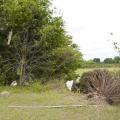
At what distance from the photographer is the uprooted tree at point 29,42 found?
1603cm

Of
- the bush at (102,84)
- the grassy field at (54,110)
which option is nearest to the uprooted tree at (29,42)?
the grassy field at (54,110)

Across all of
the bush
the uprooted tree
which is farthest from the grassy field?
the uprooted tree

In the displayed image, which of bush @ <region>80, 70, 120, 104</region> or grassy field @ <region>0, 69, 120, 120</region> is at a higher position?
bush @ <region>80, 70, 120, 104</region>

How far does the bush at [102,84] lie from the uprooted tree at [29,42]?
2.78 meters

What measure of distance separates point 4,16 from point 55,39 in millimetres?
2490

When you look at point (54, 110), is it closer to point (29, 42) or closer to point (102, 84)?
point (102, 84)

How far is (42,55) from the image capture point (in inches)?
648

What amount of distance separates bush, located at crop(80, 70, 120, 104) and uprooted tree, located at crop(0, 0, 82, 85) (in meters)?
2.78

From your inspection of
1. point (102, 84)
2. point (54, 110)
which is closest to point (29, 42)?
point (102, 84)

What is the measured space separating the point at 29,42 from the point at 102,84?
4808 mm

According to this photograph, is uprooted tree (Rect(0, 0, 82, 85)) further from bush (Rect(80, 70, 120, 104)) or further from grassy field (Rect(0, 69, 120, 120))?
bush (Rect(80, 70, 120, 104))

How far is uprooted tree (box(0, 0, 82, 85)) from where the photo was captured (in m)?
16.0

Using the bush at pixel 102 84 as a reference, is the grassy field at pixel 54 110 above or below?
below

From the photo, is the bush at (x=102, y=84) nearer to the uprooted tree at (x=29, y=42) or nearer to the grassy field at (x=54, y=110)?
the grassy field at (x=54, y=110)
